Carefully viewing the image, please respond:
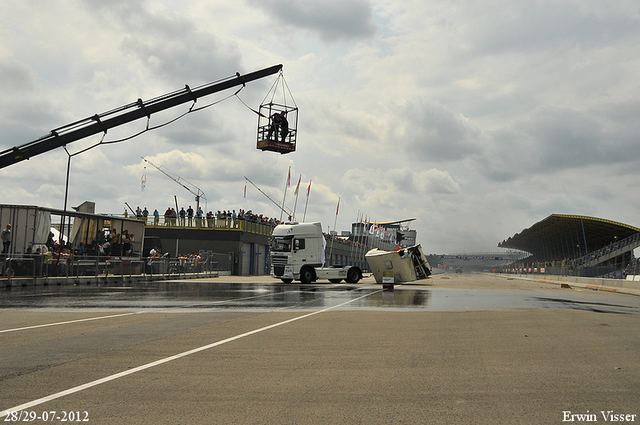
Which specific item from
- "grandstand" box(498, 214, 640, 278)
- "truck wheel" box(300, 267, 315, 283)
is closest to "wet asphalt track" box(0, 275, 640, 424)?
"truck wheel" box(300, 267, 315, 283)

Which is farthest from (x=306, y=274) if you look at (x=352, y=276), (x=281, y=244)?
(x=352, y=276)

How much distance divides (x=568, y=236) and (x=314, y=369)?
10996 centimetres

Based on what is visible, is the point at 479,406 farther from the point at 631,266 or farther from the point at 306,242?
the point at 631,266

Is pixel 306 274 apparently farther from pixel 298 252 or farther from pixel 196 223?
pixel 196 223

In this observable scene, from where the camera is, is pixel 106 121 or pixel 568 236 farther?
pixel 568 236

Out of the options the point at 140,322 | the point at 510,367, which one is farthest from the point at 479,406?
the point at 140,322

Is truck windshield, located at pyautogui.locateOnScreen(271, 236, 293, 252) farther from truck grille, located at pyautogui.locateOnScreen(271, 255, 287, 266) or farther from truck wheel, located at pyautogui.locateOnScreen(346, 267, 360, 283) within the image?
truck wheel, located at pyautogui.locateOnScreen(346, 267, 360, 283)

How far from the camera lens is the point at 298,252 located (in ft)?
110

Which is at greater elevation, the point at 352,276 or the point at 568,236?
the point at 568,236

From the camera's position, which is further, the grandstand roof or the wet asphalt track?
the grandstand roof

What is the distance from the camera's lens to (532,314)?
551 inches

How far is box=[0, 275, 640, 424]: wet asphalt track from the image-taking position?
15.9 feet

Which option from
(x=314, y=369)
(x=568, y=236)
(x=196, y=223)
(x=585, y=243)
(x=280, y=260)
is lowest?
(x=314, y=369)

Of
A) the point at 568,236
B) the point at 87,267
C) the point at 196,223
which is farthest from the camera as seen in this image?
the point at 568,236
